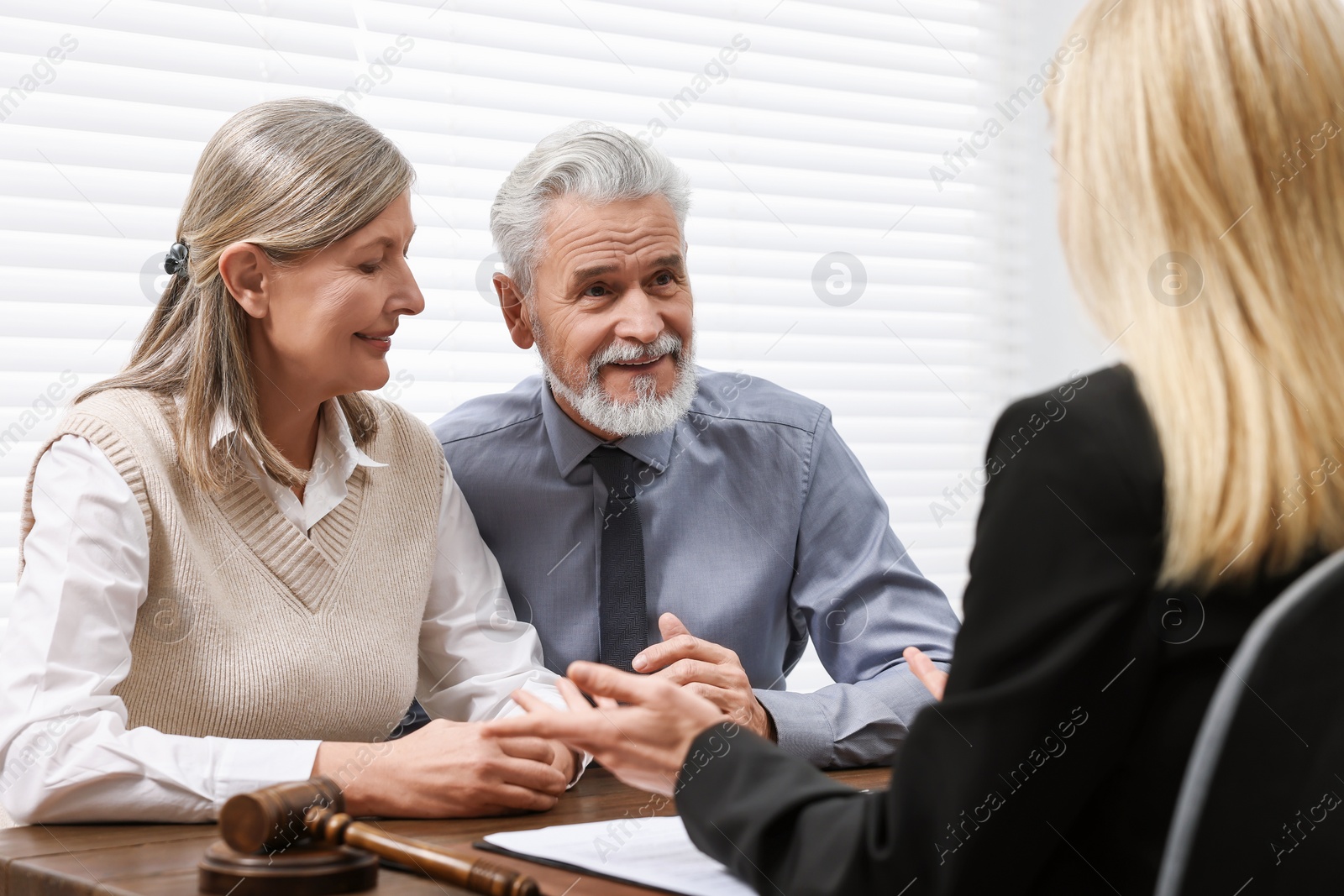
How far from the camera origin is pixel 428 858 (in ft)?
2.97

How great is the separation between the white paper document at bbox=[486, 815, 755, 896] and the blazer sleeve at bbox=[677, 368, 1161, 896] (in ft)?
0.55

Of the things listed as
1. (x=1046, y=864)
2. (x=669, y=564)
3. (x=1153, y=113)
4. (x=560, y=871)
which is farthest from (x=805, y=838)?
(x=669, y=564)

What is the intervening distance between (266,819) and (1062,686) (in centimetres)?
61

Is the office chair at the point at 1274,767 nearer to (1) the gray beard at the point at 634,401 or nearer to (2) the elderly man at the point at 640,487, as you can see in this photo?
(2) the elderly man at the point at 640,487

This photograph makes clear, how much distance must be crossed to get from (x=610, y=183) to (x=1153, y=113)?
1214 millimetres

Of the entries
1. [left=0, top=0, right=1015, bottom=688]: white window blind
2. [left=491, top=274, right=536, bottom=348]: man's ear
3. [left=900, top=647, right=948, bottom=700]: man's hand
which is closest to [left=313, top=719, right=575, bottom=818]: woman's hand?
[left=900, top=647, right=948, bottom=700]: man's hand

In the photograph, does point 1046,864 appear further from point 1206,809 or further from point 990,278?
point 990,278

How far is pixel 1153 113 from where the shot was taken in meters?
0.76

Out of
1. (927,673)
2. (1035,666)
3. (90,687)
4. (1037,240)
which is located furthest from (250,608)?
(1037,240)

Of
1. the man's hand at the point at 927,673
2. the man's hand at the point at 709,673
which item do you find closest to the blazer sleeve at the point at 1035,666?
the man's hand at the point at 927,673

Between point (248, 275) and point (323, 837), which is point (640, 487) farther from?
point (323, 837)

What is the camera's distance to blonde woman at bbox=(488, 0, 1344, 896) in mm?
698

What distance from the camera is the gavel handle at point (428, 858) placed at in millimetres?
855

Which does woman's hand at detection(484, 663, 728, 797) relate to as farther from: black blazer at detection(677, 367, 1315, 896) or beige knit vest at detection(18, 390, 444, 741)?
beige knit vest at detection(18, 390, 444, 741)
